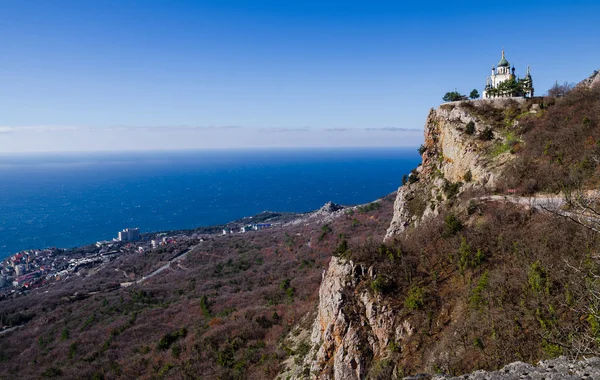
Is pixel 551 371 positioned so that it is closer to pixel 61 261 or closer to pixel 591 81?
pixel 591 81

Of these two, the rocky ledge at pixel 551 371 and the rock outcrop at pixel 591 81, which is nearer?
the rocky ledge at pixel 551 371

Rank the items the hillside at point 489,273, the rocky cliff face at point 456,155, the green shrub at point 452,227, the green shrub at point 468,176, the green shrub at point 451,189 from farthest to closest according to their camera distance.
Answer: the green shrub at point 451,189
the green shrub at point 468,176
the rocky cliff face at point 456,155
the green shrub at point 452,227
the hillside at point 489,273

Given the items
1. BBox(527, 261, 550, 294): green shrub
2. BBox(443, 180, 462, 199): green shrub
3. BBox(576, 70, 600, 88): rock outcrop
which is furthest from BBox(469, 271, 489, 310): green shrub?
BBox(576, 70, 600, 88): rock outcrop

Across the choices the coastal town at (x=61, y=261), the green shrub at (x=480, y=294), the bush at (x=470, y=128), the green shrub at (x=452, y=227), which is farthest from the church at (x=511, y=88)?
the coastal town at (x=61, y=261)

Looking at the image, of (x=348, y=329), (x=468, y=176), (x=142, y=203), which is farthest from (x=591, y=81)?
(x=142, y=203)

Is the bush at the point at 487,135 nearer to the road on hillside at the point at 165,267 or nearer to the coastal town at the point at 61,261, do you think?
the road on hillside at the point at 165,267

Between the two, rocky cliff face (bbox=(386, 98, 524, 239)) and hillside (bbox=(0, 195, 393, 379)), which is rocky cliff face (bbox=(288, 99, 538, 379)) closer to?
rocky cliff face (bbox=(386, 98, 524, 239))

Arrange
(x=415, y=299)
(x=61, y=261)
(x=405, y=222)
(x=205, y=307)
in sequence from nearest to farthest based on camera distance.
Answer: (x=415, y=299) < (x=405, y=222) < (x=205, y=307) < (x=61, y=261)

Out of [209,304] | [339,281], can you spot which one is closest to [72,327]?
[209,304]

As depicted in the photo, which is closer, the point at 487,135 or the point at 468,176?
the point at 468,176
